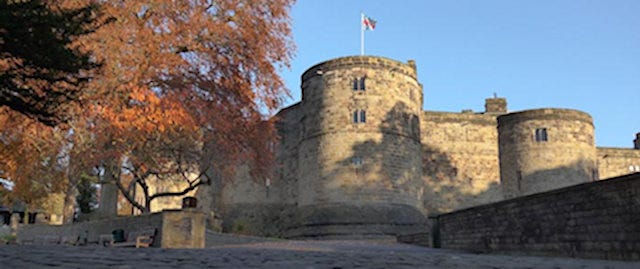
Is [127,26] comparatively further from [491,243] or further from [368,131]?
[368,131]

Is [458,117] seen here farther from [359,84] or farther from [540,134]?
[359,84]

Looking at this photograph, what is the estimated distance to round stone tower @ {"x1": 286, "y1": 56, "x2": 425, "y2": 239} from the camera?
2823 cm

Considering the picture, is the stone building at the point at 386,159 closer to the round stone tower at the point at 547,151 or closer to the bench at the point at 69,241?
the round stone tower at the point at 547,151

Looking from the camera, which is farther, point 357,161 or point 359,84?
point 359,84

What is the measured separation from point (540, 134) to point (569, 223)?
25.1 meters

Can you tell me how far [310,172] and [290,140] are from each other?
16.5 ft

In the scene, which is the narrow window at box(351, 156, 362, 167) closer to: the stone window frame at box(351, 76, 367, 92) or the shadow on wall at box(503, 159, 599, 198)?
the stone window frame at box(351, 76, 367, 92)

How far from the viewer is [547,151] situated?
34844 millimetres

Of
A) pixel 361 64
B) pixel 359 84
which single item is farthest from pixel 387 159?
pixel 361 64

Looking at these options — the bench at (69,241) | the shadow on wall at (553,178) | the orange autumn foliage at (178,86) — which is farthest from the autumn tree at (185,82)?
the shadow on wall at (553,178)

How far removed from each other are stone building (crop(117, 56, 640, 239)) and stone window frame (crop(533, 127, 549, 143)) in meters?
0.06

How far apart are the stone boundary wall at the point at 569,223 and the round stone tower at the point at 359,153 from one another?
12.4 metres

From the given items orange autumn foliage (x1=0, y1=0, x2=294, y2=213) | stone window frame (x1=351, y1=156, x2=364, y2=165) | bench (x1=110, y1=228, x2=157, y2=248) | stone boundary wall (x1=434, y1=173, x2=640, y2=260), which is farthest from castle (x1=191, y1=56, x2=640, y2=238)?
bench (x1=110, y1=228, x2=157, y2=248)

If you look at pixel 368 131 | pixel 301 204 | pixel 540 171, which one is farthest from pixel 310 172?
pixel 540 171
